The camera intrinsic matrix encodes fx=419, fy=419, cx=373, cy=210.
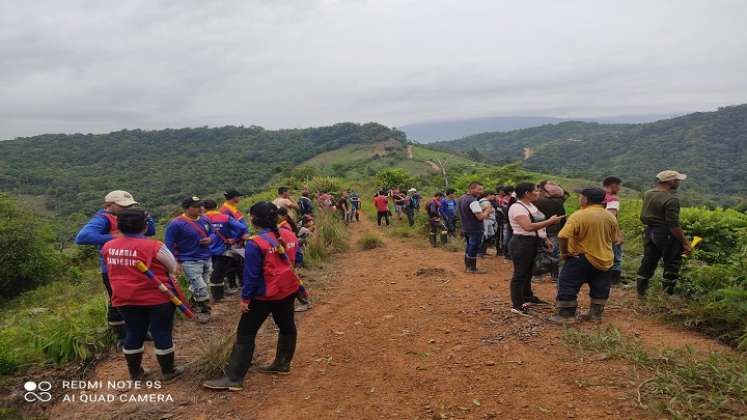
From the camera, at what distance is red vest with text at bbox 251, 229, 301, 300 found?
3.79 m

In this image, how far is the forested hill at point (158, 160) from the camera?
6800cm

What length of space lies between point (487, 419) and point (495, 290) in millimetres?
3658

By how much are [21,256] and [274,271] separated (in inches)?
934

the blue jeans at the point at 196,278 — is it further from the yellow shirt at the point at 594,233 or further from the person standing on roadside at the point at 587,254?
the yellow shirt at the point at 594,233

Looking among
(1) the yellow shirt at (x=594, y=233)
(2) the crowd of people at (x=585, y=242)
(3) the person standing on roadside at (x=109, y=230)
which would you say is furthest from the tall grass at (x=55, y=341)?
(1) the yellow shirt at (x=594, y=233)

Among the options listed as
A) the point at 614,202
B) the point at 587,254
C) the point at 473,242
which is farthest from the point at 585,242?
the point at 473,242

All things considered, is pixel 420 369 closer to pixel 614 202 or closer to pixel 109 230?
pixel 109 230

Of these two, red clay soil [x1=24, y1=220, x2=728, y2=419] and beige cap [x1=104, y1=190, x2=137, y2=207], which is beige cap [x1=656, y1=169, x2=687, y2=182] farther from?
beige cap [x1=104, y1=190, x2=137, y2=207]

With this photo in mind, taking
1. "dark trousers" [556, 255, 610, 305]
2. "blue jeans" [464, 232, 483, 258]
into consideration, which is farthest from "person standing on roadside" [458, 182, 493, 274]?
"dark trousers" [556, 255, 610, 305]

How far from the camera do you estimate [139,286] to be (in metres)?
3.79

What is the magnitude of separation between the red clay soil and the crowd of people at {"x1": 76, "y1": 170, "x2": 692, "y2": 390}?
294 millimetres

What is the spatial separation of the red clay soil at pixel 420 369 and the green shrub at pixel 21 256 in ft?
67.0

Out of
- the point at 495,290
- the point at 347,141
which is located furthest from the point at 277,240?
the point at 347,141

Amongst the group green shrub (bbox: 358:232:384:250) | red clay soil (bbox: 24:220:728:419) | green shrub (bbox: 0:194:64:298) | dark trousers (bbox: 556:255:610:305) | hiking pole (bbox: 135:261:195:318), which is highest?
hiking pole (bbox: 135:261:195:318)
